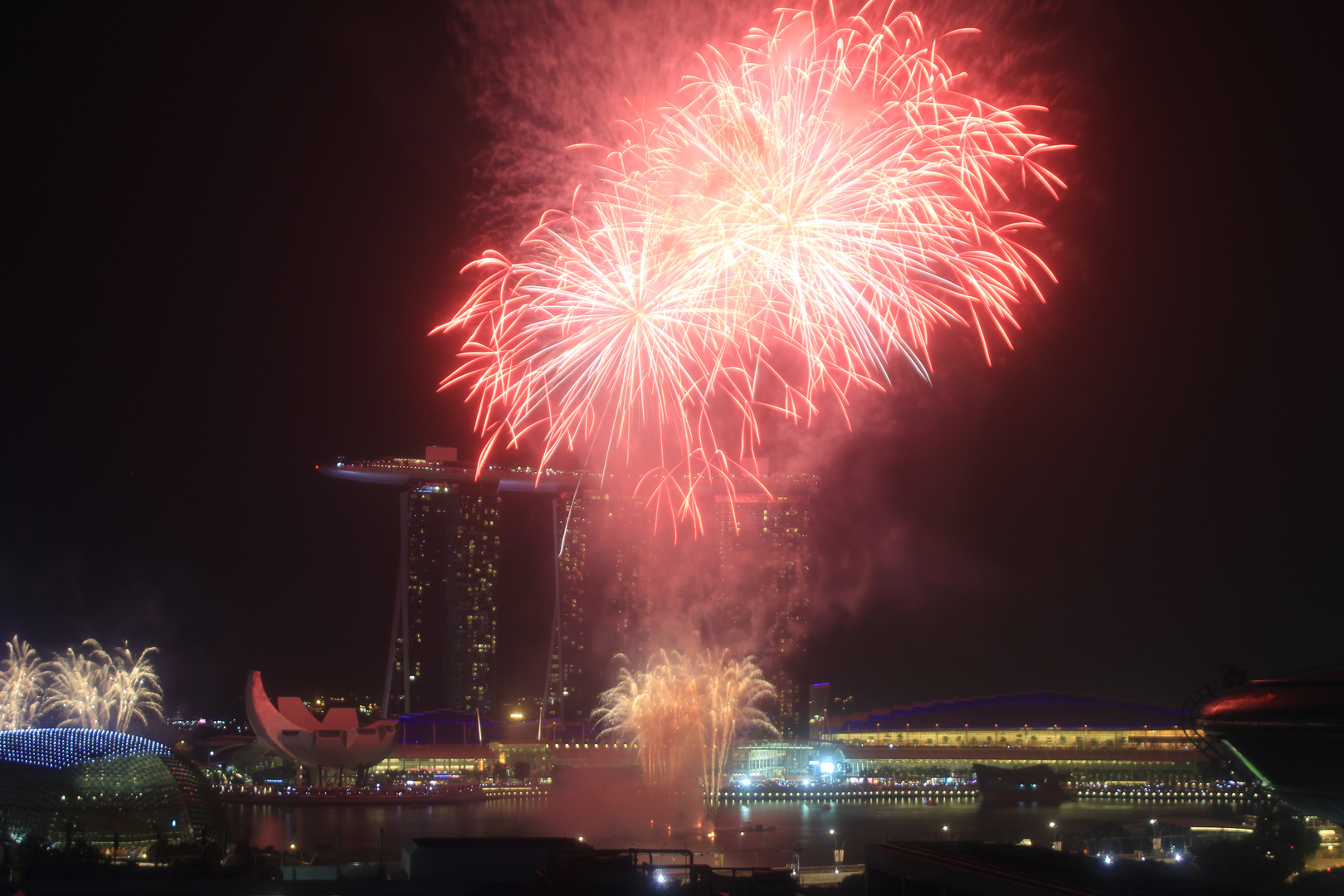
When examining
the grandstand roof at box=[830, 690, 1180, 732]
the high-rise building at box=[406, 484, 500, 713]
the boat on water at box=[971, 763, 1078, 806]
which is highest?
the high-rise building at box=[406, 484, 500, 713]

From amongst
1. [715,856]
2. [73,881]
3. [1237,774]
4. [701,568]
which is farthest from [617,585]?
[73,881]

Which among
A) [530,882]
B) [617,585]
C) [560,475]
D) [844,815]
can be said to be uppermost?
[560,475]

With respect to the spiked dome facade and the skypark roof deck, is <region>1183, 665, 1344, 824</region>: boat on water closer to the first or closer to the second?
the spiked dome facade

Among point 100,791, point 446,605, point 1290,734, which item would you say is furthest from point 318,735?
point 1290,734

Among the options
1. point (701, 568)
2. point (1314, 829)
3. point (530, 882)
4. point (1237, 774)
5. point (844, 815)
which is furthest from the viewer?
point (701, 568)

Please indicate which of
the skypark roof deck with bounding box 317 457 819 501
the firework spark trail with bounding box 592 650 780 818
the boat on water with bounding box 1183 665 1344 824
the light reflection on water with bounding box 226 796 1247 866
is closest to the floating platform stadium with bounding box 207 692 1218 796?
the firework spark trail with bounding box 592 650 780 818

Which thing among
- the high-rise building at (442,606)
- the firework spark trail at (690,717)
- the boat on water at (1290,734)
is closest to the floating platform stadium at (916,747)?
the high-rise building at (442,606)

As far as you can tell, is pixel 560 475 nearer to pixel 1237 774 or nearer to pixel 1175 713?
pixel 1175 713
